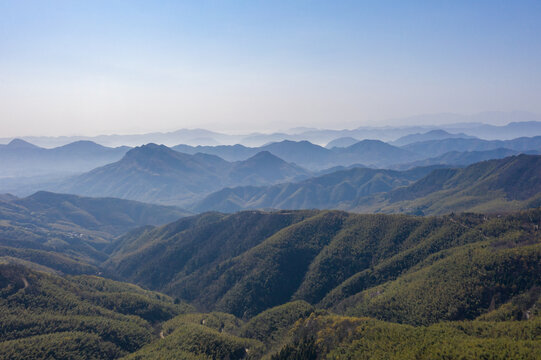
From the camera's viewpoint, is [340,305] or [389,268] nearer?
[340,305]

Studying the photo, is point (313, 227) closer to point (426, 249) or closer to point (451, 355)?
point (426, 249)

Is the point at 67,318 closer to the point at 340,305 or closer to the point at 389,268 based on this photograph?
the point at 340,305

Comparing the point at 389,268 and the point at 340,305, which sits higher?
the point at 389,268

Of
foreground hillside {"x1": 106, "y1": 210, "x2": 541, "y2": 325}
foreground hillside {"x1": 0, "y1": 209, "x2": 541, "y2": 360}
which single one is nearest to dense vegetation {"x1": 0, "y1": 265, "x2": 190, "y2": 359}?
foreground hillside {"x1": 0, "y1": 209, "x2": 541, "y2": 360}

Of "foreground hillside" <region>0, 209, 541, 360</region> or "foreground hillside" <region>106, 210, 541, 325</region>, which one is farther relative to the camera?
"foreground hillside" <region>106, 210, 541, 325</region>

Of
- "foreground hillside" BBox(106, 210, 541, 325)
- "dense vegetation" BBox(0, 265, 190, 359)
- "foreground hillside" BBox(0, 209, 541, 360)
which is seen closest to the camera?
"foreground hillside" BBox(0, 209, 541, 360)

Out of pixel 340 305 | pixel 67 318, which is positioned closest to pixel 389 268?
pixel 340 305

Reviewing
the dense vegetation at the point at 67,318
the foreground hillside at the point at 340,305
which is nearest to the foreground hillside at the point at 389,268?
the foreground hillside at the point at 340,305

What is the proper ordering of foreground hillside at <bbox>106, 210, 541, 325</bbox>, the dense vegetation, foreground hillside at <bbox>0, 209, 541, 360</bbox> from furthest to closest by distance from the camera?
foreground hillside at <bbox>106, 210, 541, 325</bbox>, the dense vegetation, foreground hillside at <bbox>0, 209, 541, 360</bbox>

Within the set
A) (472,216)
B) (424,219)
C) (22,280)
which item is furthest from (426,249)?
(22,280)

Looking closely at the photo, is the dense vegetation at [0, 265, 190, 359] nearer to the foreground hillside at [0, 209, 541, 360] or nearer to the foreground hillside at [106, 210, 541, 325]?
the foreground hillside at [0, 209, 541, 360]

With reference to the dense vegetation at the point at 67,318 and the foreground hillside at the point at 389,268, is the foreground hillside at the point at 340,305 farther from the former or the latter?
the foreground hillside at the point at 389,268

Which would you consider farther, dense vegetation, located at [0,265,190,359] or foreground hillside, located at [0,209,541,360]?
dense vegetation, located at [0,265,190,359]
